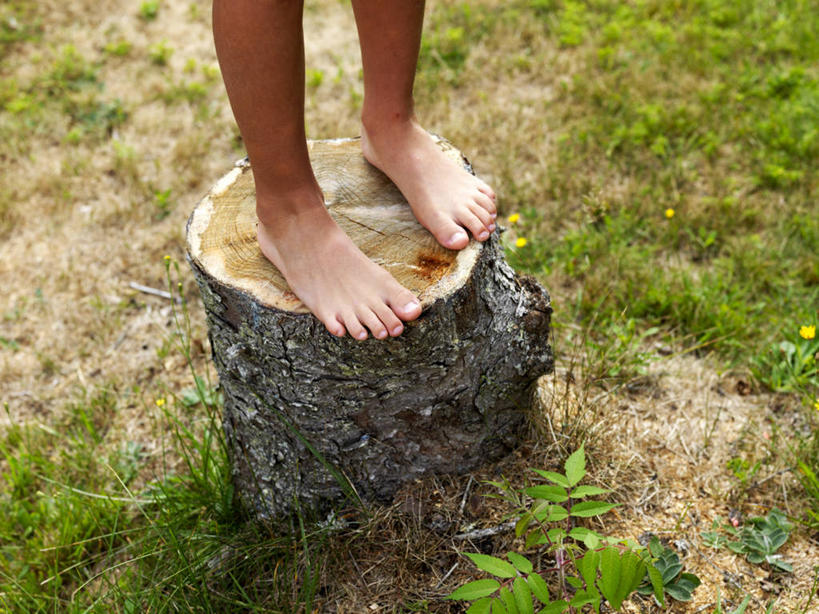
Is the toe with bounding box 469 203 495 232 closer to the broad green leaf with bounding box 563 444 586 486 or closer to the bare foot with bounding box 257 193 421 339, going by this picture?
the bare foot with bounding box 257 193 421 339

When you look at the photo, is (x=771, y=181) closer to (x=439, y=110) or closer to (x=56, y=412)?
(x=439, y=110)

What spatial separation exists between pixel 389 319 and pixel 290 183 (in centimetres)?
40

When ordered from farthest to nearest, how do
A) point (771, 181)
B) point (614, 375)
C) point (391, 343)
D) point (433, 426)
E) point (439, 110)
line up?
point (439, 110) → point (771, 181) → point (614, 375) → point (433, 426) → point (391, 343)

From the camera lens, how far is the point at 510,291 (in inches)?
68.6

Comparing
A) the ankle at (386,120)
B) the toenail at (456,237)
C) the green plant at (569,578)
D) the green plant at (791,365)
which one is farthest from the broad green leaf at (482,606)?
the green plant at (791,365)

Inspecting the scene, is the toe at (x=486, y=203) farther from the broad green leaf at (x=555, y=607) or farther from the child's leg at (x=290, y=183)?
the broad green leaf at (x=555, y=607)

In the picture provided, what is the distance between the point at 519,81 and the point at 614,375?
191cm

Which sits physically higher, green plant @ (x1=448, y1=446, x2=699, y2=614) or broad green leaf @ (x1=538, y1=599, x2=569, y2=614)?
green plant @ (x1=448, y1=446, x2=699, y2=614)

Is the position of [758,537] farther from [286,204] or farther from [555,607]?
[286,204]

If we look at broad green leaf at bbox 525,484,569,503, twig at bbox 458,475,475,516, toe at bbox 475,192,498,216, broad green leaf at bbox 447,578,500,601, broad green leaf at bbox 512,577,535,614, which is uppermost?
toe at bbox 475,192,498,216

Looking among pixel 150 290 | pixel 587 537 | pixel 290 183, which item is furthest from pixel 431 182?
pixel 150 290

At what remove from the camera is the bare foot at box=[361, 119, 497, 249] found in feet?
5.63

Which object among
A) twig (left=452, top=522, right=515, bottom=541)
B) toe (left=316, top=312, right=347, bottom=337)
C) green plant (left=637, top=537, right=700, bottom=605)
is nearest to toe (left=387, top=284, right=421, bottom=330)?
toe (left=316, top=312, right=347, bottom=337)

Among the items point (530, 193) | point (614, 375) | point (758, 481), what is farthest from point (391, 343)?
point (530, 193)
